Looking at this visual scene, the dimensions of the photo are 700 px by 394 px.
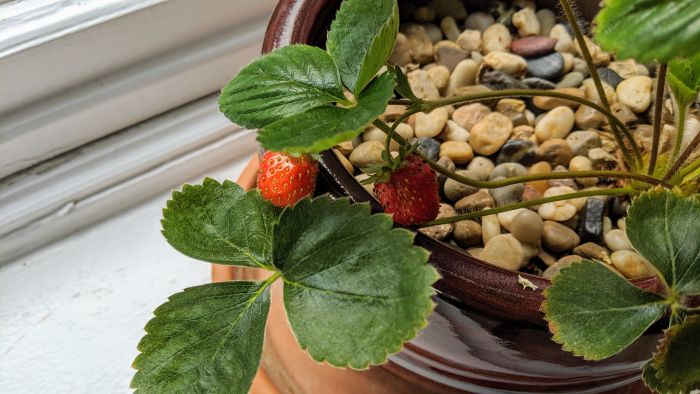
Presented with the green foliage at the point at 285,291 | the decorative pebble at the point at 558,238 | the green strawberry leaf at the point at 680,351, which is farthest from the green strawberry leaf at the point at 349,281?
the decorative pebble at the point at 558,238

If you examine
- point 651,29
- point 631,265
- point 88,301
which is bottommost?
point 88,301

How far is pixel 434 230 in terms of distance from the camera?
549 millimetres

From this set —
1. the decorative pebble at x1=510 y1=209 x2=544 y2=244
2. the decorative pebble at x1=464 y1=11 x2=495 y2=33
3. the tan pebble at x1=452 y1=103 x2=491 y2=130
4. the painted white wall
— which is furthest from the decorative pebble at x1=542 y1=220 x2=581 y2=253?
the painted white wall

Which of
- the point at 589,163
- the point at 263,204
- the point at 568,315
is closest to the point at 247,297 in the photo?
the point at 263,204

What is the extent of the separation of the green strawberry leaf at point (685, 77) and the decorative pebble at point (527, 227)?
0.13 meters

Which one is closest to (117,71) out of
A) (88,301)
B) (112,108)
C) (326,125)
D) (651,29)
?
(112,108)

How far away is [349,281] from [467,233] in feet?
0.69

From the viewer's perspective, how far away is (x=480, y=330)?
1.35 feet

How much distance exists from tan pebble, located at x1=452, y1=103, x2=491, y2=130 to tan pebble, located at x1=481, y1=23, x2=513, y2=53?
0.23 ft

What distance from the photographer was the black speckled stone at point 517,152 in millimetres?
611

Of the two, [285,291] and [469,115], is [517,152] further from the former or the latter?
[285,291]

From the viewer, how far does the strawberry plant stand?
0.35 meters

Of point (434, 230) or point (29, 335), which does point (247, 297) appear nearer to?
point (434, 230)

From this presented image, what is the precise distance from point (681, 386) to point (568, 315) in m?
0.07
